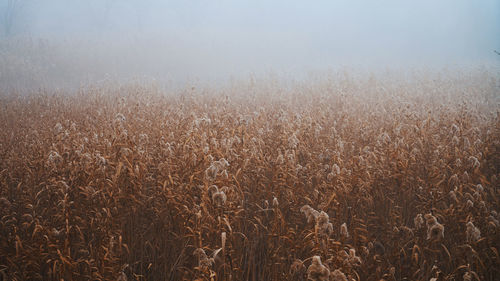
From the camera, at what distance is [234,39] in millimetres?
31359

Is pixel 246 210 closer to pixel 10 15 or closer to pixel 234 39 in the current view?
pixel 234 39

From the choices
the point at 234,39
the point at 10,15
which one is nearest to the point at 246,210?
the point at 234,39

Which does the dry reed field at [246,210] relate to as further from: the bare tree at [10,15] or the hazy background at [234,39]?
the bare tree at [10,15]

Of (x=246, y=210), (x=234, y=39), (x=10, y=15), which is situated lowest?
(x=246, y=210)

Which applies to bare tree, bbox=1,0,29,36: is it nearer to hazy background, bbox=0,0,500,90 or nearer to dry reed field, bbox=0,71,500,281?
hazy background, bbox=0,0,500,90

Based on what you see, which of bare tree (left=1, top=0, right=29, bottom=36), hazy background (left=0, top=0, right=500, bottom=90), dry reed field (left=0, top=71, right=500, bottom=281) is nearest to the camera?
dry reed field (left=0, top=71, right=500, bottom=281)

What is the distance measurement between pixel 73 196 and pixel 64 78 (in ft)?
64.5

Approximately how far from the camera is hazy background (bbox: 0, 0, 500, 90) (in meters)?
20.9

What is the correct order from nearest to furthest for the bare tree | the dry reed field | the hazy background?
the dry reed field
the hazy background
the bare tree

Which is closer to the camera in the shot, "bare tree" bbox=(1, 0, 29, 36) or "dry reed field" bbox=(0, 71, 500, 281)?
"dry reed field" bbox=(0, 71, 500, 281)

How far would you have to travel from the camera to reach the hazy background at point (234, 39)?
20.9 metres

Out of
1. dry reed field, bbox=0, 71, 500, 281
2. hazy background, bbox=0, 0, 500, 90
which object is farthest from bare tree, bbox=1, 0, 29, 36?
dry reed field, bbox=0, 71, 500, 281

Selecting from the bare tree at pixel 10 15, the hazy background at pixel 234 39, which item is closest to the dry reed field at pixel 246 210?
the hazy background at pixel 234 39

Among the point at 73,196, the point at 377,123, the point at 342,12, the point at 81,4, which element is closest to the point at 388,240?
the point at 73,196
